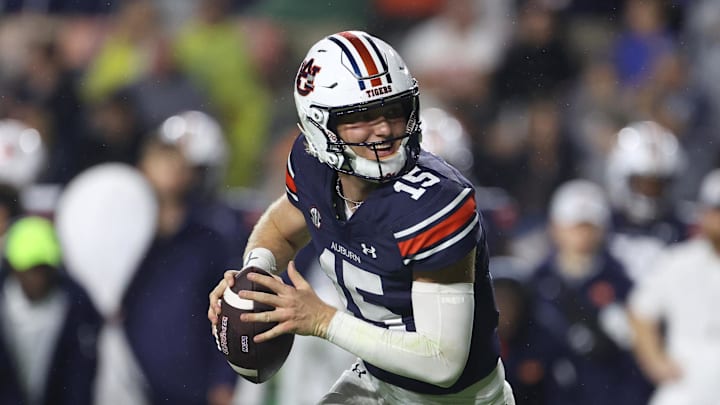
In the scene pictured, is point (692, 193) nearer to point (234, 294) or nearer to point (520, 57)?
point (520, 57)

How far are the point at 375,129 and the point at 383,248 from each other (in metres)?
0.31

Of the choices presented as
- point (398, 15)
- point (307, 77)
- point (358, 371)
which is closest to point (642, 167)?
point (398, 15)

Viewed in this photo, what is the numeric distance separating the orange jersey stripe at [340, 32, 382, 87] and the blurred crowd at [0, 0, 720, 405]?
2.49 meters

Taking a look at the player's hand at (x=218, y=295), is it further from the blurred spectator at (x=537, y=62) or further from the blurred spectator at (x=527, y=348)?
the blurred spectator at (x=537, y=62)

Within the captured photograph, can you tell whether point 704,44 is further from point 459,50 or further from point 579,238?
point 579,238

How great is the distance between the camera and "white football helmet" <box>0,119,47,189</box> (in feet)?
21.9

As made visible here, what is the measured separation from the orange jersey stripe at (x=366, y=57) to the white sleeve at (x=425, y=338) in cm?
54

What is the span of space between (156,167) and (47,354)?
1023mm

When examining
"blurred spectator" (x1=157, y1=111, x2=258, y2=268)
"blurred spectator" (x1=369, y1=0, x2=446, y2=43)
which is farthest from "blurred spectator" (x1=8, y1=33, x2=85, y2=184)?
"blurred spectator" (x1=369, y1=0, x2=446, y2=43)

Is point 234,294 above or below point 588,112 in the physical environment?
above

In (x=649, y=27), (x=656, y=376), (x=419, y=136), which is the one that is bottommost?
(x=656, y=376)

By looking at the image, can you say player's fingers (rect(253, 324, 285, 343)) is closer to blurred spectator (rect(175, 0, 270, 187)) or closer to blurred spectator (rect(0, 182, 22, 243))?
blurred spectator (rect(0, 182, 22, 243))

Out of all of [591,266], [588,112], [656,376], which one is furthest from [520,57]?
[656,376]

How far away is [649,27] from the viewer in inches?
321
